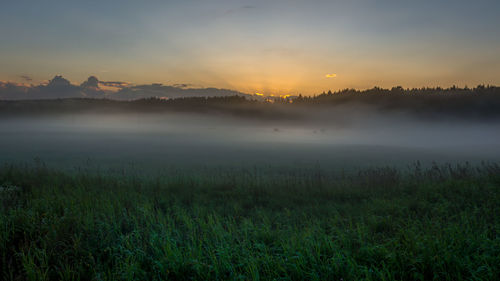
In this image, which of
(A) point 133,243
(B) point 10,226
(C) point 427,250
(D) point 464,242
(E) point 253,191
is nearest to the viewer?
(C) point 427,250

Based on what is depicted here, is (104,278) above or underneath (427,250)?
underneath

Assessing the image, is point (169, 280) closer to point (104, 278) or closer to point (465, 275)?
point (104, 278)

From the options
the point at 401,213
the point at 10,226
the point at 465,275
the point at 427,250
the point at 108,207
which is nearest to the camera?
the point at 465,275

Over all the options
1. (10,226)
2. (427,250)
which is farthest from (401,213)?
(10,226)

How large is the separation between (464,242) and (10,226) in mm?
11591

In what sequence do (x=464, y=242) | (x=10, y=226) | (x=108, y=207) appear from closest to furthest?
(x=464, y=242)
(x=10, y=226)
(x=108, y=207)

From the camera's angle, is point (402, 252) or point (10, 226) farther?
point (10, 226)

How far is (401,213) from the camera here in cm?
1038

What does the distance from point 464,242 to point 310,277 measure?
4.04m

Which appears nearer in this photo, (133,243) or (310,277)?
(310,277)

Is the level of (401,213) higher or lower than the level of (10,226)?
lower

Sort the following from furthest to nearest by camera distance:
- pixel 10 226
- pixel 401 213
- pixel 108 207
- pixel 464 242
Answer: pixel 401 213
pixel 108 207
pixel 10 226
pixel 464 242

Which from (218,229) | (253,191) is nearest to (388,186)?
(253,191)

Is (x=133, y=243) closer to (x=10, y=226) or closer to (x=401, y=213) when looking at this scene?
(x=10, y=226)
